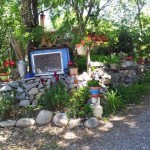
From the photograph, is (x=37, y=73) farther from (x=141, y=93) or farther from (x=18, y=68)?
(x=141, y=93)

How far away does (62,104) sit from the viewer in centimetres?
647

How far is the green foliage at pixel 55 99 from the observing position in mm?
6395

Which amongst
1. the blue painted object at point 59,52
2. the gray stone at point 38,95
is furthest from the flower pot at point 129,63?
the gray stone at point 38,95

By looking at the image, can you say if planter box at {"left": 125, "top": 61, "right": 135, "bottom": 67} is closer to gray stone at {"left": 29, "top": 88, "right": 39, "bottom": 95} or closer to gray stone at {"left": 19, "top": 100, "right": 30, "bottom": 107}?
gray stone at {"left": 29, "top": 88, "right": 39, "bottom": 95}

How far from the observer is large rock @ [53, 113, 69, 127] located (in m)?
5.87

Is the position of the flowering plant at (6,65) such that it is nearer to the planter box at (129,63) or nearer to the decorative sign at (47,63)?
the decorative sign at (47,63)

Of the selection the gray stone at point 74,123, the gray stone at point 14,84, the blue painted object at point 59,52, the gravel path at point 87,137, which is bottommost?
the gravel path at point 87,137

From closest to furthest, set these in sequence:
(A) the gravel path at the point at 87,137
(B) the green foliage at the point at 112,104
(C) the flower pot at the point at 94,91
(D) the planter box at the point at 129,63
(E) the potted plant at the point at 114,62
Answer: (A) the gravel path at the point at 87,137 → (C) the flower pot at the point at 94,91 → (B) the green foliage at the point at 112,104 → (E) the potted plant at the point at 114,62 → (D) the planter box at the point at 129,63

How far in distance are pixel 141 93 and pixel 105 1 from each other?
2719 millimetres

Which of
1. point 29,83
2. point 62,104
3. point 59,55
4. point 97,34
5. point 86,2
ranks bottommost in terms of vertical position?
point 62,104

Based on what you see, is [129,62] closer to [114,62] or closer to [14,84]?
[114,62]

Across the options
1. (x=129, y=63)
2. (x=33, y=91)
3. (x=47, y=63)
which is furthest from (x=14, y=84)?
(x=129, y=63)

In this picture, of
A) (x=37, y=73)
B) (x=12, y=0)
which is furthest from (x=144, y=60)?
(x=12, y=0)

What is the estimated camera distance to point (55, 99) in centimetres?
638
